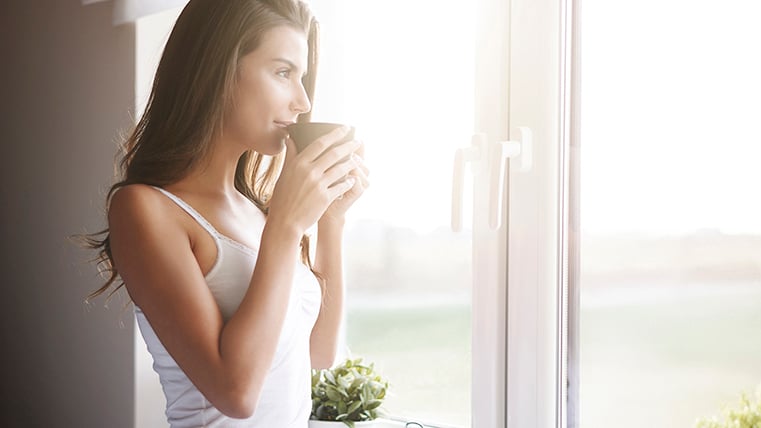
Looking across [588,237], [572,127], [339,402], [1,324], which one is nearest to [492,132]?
[572,127]

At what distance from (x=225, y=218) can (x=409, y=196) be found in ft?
1.46

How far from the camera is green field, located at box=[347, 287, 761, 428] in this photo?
3.69 feet

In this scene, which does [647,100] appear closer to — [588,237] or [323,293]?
[588,237]

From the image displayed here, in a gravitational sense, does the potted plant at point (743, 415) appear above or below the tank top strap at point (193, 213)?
below

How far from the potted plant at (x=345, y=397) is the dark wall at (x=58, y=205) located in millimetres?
493

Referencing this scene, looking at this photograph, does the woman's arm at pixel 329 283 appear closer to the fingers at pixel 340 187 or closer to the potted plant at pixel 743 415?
the fingers at pixel 340 187

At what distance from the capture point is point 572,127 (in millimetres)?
1271

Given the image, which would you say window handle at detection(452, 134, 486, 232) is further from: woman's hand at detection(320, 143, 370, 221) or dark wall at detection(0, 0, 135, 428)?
dark wall at detection(0, 0, 135, 428)

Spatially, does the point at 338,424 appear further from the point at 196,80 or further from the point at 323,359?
the point at 196,80

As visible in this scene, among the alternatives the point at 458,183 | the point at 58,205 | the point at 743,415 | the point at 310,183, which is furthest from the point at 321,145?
the point at 58,205

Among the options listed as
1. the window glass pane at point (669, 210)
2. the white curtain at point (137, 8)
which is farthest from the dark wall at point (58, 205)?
the window glass pane at point (669, 210)

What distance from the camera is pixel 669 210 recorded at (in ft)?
3.85

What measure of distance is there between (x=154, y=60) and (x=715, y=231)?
3.88ft

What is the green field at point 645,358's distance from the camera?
112 cm
